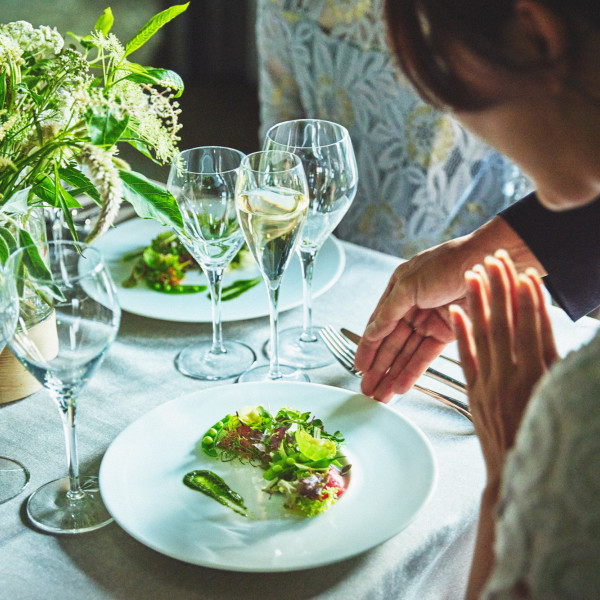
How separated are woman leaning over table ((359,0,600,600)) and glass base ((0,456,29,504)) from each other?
55cm

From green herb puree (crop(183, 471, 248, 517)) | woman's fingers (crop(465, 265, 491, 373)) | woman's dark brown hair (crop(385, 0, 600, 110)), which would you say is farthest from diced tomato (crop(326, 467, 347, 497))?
woman's dark brown hair (crop(385, 0, 600, 110))

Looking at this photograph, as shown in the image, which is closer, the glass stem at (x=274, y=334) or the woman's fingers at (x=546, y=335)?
the woman's fingers at (x=546, y=335)

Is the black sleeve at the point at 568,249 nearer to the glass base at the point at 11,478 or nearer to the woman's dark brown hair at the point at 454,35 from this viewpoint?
the woman's dark brown hair at the point at 454,35

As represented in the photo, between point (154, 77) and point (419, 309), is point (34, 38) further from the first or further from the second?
point (419, 309)

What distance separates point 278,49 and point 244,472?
1.83 meters

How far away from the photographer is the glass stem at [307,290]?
125 centimetres

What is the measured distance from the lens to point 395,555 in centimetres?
83

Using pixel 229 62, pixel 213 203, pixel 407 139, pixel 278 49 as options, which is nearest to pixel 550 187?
pixel 213 203

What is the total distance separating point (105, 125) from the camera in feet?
2.81

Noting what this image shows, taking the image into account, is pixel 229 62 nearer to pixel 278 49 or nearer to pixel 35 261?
pixel 278 49

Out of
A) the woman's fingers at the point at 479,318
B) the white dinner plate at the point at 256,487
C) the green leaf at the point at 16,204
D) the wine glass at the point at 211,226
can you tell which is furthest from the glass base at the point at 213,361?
the woman's fingers at the point at 479,318

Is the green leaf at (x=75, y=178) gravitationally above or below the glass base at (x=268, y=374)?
above

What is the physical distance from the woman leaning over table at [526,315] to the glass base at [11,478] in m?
0.55

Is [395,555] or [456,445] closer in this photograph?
[395,555]
